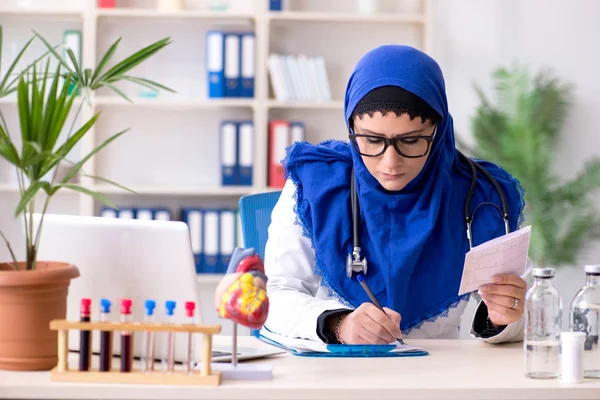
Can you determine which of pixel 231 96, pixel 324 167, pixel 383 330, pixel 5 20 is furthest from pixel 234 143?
pixel 383 330

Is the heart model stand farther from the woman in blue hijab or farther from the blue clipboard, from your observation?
the woman in blue hijab

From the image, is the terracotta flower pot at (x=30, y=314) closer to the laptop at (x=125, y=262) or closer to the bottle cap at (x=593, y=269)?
the laptop at (x=125, y=262)

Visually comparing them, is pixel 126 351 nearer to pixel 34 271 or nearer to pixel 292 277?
pixel 34 271

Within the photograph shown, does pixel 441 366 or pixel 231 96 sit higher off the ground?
pixel 231 96

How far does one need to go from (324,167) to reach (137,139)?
9.36 ft

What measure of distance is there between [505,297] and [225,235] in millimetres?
2973

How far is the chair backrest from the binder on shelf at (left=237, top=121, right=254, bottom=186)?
7.48ft

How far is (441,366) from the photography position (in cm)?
158

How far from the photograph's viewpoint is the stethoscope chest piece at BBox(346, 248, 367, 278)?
78.7 inches

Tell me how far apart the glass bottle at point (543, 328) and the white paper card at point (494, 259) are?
102mm

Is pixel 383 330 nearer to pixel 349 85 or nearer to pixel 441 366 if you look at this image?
pixel 441 366

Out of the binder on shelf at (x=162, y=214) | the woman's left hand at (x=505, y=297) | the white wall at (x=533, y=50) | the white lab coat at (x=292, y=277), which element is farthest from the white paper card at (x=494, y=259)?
the white wall at (x=533, y=50)

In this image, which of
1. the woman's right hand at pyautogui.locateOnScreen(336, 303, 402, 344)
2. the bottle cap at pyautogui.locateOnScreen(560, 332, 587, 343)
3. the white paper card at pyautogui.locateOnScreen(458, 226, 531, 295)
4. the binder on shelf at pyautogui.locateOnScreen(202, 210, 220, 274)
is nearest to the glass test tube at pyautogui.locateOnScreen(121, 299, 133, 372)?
the woman's right hand at pyautogui.locateOnScreen(336, 303, 402, 344)

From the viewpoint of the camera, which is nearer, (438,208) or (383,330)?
(383,330)
